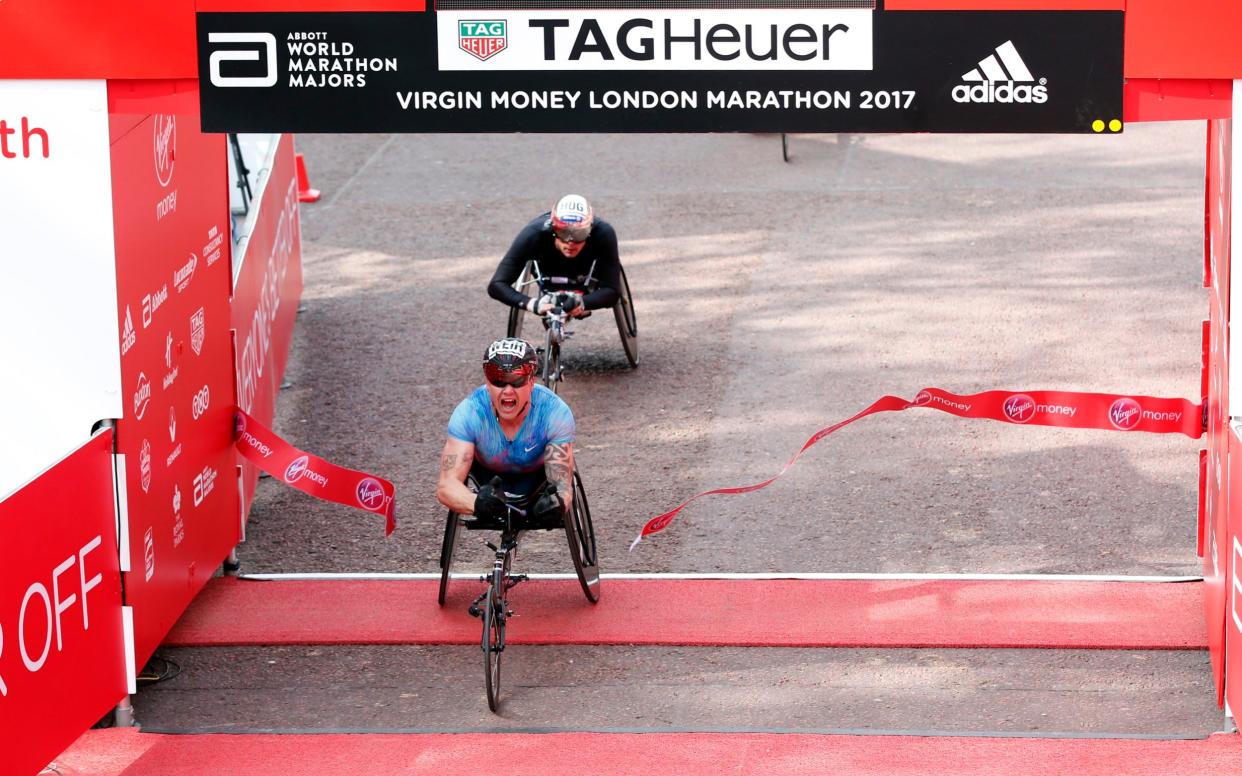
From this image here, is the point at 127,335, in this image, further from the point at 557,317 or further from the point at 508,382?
the point at 557,317

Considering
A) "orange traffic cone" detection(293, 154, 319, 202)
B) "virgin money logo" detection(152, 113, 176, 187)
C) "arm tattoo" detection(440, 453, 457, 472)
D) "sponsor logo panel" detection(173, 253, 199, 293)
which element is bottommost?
"arm tattoo" detection(440, 453, 457, 472)

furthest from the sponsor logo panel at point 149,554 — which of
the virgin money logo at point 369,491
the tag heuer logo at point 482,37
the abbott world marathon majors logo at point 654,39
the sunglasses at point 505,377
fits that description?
the tag heuer logo at point 482,37

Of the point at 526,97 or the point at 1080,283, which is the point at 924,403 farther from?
the point at 1080,283

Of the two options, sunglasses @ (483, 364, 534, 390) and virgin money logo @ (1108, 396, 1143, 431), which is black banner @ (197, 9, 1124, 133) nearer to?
sunglasses @ (483, 364, 534, 390)

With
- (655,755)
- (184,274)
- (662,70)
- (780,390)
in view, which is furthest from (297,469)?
(780,390)

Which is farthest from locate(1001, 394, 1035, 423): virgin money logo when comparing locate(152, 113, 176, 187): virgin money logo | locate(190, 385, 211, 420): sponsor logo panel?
locate(152, 113, 176, 187): virgin money logo

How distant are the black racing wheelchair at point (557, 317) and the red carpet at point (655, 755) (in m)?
4.50

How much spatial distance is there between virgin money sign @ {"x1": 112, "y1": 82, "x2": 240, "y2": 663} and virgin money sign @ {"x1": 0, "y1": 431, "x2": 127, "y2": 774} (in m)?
0.31

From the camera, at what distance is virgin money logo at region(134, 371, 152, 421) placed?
8.28 meters

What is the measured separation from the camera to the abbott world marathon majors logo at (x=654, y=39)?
7.28m

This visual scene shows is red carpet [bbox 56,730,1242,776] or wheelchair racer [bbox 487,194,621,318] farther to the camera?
wheelchair racer [bbox 487,194,621,318]

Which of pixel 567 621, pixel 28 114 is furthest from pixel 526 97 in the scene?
pixel 567 621

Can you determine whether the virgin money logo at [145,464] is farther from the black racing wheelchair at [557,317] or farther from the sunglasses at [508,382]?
the black racing wheelchair at [557,317]

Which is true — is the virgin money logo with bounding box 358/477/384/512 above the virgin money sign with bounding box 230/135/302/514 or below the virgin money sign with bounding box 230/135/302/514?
below
